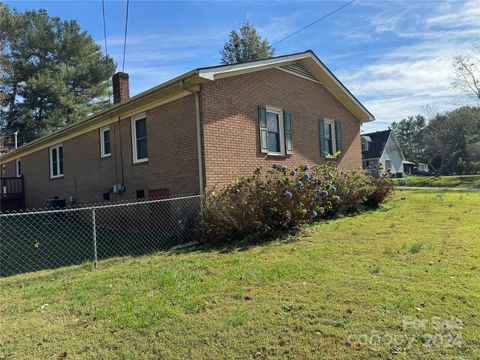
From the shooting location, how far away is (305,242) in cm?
711

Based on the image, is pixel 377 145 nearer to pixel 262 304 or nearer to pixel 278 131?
pixel 278 131

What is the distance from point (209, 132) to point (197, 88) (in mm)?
1105

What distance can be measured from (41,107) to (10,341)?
1257 inches

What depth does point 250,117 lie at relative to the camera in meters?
10.2

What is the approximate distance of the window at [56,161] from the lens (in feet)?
52.4

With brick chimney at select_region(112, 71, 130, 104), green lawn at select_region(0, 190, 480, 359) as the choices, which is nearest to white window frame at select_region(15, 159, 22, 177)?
brick chimney at select_region(112, 71, 130, 104)

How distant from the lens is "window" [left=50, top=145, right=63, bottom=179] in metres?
16.0

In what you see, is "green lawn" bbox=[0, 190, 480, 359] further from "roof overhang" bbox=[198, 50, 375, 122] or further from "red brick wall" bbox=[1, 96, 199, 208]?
"roof overhang" bbox=[198, 50, 375, 122]

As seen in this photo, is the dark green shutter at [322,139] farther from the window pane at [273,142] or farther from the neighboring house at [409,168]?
the neighboring house at [409,168]

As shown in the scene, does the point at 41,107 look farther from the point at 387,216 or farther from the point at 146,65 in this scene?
the point at 387,216

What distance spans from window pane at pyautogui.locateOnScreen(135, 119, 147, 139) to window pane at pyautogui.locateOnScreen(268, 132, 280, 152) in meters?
3.75

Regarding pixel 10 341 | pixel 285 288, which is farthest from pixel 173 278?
pixel 10 341

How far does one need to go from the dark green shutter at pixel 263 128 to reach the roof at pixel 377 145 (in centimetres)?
3395

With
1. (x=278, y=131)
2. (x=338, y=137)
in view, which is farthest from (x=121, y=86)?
(x=338, y=137)
